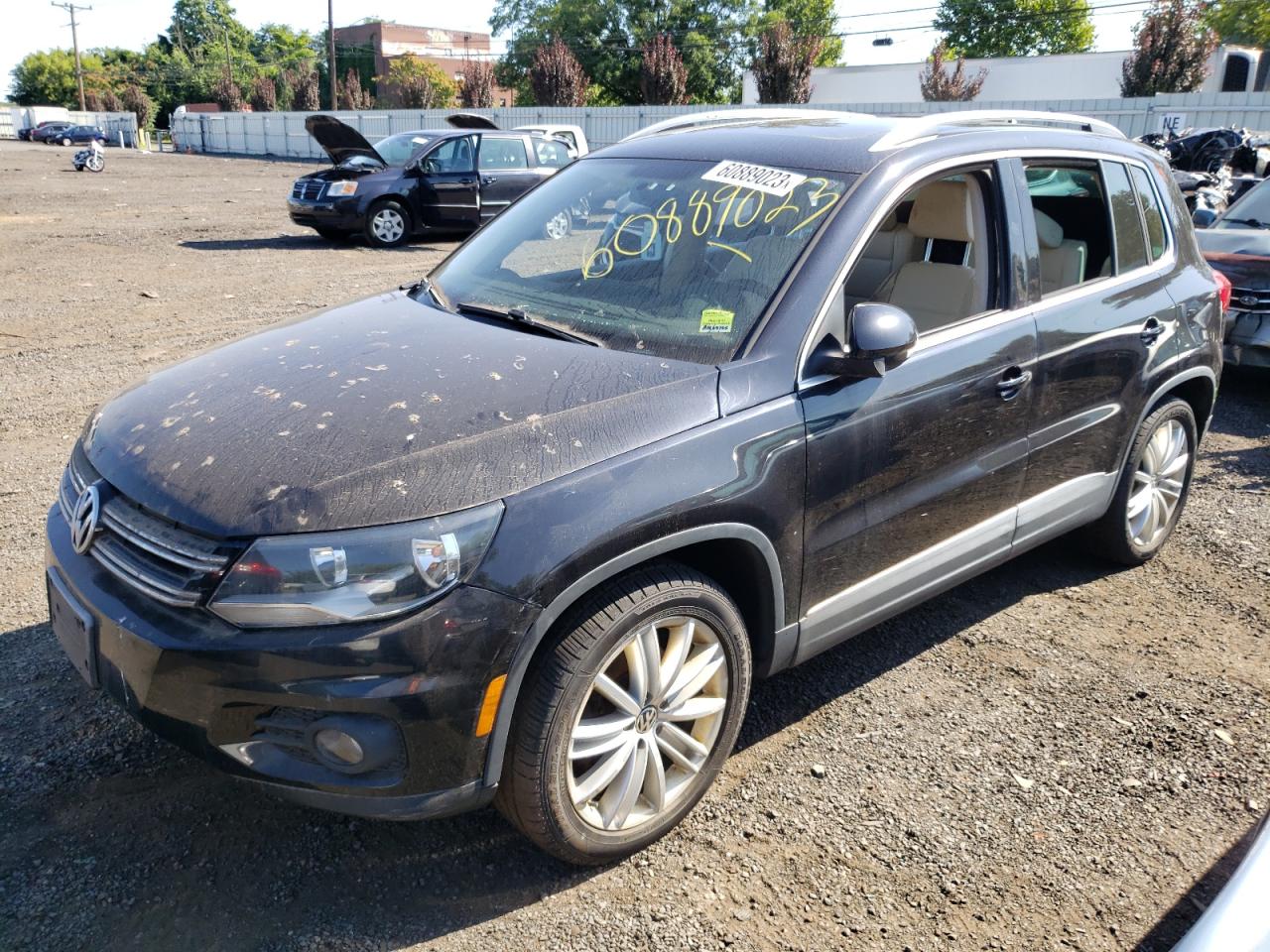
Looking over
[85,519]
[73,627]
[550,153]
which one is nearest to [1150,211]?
[85,519]

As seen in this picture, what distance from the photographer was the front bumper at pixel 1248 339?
7.20 meters

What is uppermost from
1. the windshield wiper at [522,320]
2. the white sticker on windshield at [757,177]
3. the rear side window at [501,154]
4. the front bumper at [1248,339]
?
the rear side window at [501,154]

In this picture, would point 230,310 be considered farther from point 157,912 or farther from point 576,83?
point 576,83

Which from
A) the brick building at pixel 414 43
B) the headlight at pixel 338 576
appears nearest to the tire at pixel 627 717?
the headlight at pixel 338 576

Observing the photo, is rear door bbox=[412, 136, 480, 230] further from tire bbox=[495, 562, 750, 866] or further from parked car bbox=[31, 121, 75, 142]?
parked car bbox=[31, 121, 75, 142]

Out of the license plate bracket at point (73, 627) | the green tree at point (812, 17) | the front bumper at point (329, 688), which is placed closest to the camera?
the front bumper at point (329, 688)

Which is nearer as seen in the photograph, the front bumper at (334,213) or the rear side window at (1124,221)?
the rear side window at (1124,221)

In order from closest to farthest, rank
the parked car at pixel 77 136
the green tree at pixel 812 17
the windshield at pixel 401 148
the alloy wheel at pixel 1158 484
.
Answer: the alloy wheel at pixel 1158 484 → the windshield at pixel 401 148 → the parked car at pixel 77 136 → the green tree at pixel 812 17

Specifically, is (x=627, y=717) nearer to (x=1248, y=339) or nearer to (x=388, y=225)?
(x=1248, y=339)

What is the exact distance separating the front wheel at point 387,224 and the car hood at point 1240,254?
420 inches

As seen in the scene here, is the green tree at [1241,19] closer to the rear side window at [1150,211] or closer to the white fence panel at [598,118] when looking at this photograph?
the white fence panel at [598,118]

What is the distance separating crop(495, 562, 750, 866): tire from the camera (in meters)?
2.49

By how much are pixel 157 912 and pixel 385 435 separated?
52.0 inches

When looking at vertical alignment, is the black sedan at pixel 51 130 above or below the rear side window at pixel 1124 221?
above
